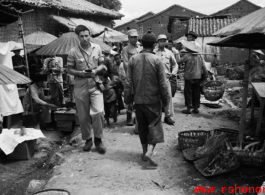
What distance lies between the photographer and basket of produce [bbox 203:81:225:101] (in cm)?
750

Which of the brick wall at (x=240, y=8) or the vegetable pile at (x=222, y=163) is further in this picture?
the brick wall at (x=240, y=8)

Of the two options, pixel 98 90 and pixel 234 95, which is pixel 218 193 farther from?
pixel 234 95

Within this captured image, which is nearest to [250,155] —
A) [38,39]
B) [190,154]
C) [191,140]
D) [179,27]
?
[190,154]

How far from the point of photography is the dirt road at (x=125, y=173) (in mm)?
3652

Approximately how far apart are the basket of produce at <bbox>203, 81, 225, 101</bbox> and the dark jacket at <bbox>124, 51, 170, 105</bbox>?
3.67 metres

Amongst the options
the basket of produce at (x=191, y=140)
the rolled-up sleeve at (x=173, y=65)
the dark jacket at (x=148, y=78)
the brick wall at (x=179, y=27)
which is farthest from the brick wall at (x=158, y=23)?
the dark jacket at (x=148, y=78)

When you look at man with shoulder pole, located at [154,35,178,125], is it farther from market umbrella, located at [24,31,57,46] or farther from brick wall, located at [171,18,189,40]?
brick wall, located at [171,18,189,40]

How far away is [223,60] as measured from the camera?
19812 mm

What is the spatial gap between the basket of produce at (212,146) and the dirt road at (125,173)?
0.93 ft

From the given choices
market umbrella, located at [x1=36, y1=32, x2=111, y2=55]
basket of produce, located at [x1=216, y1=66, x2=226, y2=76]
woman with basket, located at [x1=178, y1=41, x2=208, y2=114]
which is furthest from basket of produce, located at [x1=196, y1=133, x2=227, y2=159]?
basket of produce, located at [x1=216, y1=66, x2=226, y2=76]

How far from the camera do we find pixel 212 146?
422 centimetres

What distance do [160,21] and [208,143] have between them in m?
28.5

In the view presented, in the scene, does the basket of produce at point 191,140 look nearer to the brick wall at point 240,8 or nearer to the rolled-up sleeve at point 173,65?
the rolled-up sleeve at point 173,65

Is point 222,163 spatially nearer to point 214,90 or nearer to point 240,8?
point 214,90
